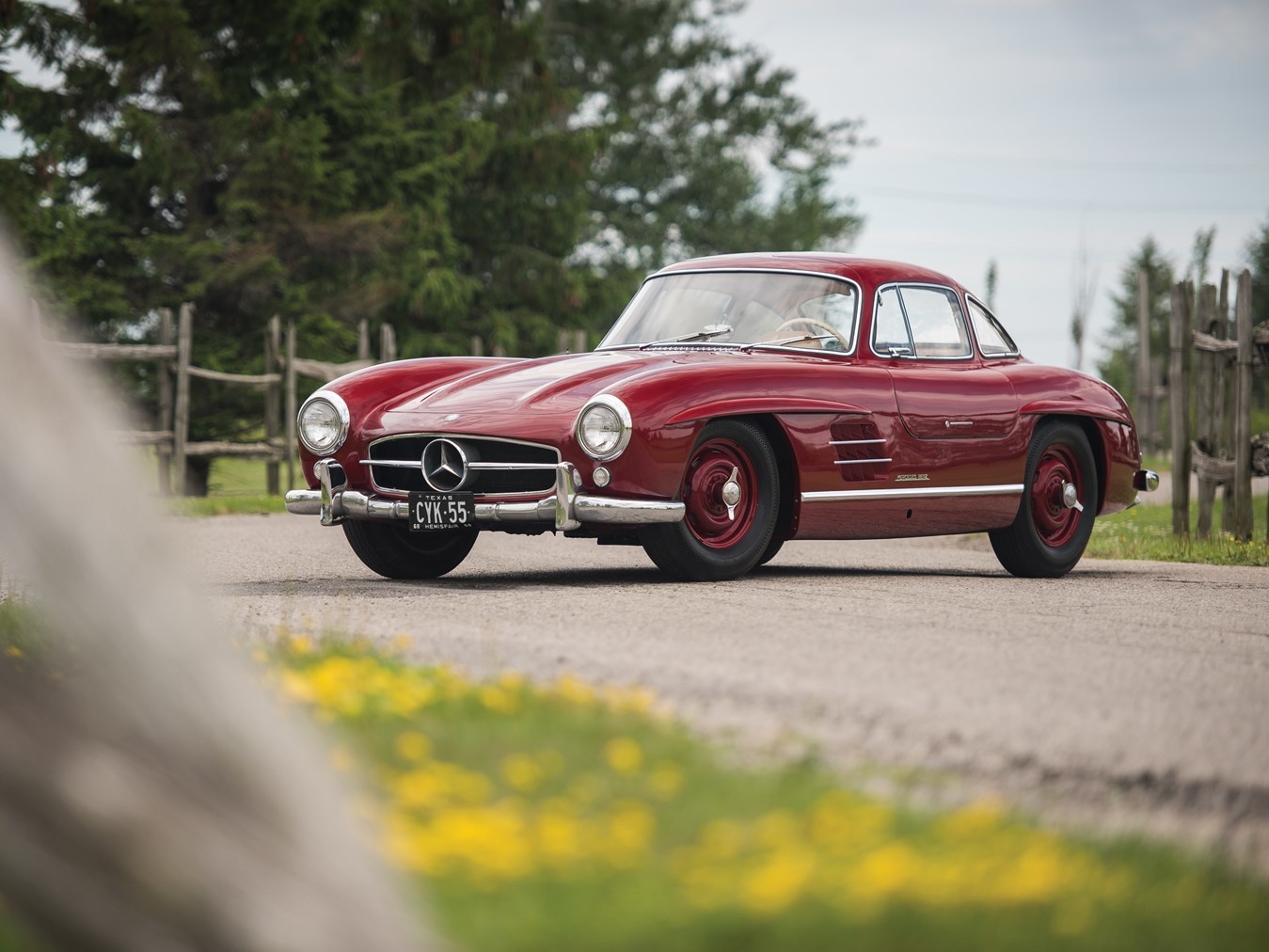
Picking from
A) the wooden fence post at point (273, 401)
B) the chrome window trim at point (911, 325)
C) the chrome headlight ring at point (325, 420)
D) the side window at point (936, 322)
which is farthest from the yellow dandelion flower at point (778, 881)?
the wooden fence post at point (273, 401)

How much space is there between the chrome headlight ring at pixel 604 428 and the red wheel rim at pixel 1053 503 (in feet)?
10.6

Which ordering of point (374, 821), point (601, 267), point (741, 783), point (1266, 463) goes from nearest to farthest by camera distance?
point (374, 821)
point (741, 783)
point (1266, 463)
point (601, 267)

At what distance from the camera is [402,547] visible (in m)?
8.68

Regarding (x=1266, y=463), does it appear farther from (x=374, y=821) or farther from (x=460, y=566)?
(x=374, y=821)

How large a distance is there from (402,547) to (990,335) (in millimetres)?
3788

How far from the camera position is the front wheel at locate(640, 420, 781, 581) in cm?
777

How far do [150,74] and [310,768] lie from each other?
23083mm

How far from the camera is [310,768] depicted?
2301 millimetres

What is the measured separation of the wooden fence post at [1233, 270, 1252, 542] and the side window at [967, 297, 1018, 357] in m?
2.38

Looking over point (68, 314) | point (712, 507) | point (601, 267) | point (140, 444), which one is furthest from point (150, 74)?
point (601, 267)

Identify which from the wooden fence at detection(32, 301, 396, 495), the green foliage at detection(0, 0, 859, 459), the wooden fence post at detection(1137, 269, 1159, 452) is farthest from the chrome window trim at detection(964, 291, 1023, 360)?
the wooden fence post at detection(1137, 269, 1159, 452)

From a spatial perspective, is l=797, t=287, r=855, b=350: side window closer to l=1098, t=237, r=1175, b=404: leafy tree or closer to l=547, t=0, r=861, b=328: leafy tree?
l=547, t=0, r=861, b=328: leafy tree

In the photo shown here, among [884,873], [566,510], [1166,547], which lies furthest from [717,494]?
[1166,547]

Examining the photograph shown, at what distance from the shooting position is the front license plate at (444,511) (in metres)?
7.46
